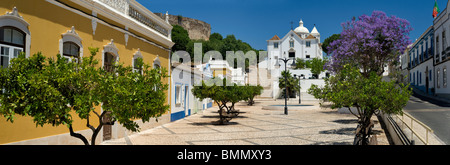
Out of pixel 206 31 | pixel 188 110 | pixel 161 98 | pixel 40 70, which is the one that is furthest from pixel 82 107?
pixel 206 31

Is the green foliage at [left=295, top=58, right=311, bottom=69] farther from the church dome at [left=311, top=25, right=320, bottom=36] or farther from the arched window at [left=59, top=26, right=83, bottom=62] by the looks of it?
the arched window at [left=59, top=26, right=83, bottom=62]

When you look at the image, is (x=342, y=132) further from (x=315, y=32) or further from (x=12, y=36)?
(x=315, y=32)

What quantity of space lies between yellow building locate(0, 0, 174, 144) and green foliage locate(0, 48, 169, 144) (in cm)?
224

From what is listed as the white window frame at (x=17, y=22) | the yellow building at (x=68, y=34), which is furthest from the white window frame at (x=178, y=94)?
the white window frame at (x=17, y=22)

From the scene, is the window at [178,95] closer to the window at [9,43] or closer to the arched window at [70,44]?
the arched window at [70,44]

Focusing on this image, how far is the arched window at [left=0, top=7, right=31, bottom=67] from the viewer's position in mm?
7265

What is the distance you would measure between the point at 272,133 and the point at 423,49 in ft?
105

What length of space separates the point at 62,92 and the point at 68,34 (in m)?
4.87

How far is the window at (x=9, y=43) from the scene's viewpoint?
7294 millimetres

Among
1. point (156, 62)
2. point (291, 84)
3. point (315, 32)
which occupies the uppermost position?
point (315, 32)

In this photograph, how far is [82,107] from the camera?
16.5 feet

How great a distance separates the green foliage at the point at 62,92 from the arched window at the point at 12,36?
281 cm

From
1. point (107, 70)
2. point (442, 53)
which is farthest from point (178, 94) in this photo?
point (442, 53)

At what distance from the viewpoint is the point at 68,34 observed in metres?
9.30
